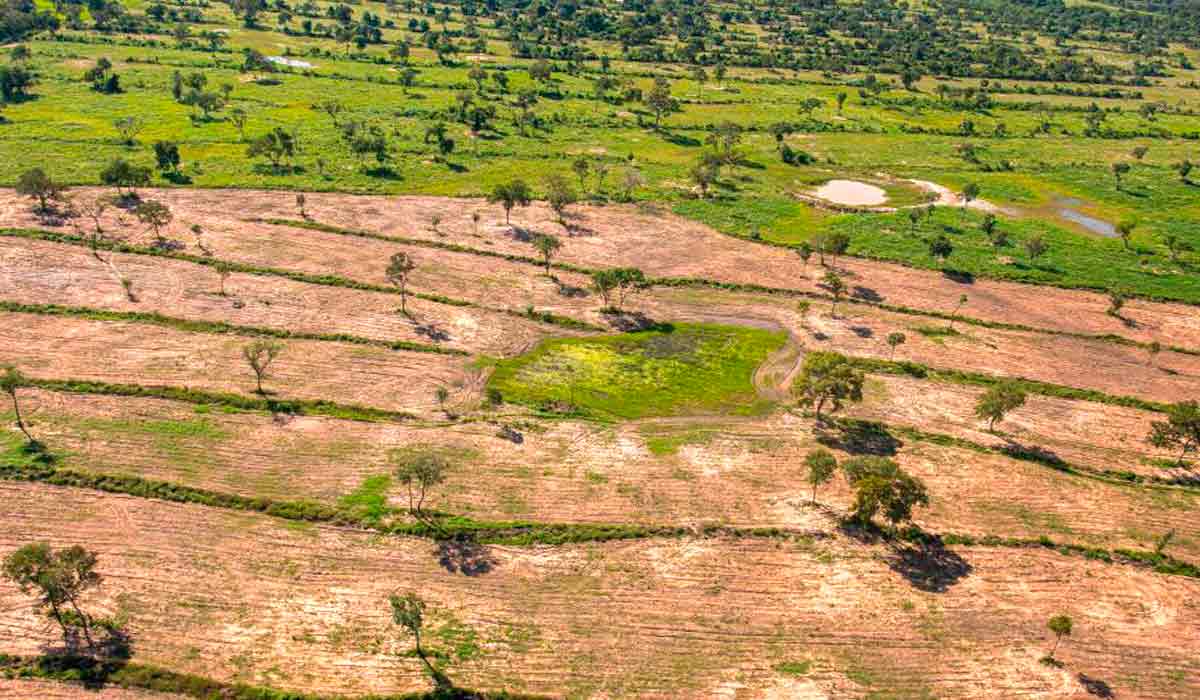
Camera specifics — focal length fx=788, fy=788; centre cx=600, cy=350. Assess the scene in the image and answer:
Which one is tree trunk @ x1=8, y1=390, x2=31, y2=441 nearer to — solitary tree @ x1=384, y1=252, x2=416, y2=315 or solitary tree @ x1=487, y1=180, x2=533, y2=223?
solitary tree @ x1=384, y1=252, x2=416, y2=315

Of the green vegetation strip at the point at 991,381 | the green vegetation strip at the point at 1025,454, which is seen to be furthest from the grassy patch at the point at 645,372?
the green vegetation strip at the point at 991,381

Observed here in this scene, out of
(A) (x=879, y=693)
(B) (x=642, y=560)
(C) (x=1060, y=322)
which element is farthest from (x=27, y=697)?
(C) (x=1060, y=322)

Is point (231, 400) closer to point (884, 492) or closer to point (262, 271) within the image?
point (262, 271)

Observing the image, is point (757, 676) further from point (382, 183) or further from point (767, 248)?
point (382, 183)

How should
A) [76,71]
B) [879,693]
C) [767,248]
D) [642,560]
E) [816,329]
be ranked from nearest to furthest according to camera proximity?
[879,693]
[642,560]
[816,329]
[767,248]
[76,71]

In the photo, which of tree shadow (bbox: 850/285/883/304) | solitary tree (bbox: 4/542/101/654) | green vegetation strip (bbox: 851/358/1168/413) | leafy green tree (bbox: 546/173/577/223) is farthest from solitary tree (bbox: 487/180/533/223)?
solitary tree (bbox: 4/542/101/654)

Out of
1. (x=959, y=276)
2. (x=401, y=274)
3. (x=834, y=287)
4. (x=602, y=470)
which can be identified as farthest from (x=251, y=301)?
(x=959, y=276)

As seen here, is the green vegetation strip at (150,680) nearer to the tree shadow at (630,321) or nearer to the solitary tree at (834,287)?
the tree shadow at (630,321)

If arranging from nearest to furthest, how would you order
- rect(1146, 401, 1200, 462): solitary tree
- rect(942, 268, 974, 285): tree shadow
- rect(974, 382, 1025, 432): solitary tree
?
rect(1146, 401, 1200, 462): solitary tree, rect(974, 382, 1025, 432): solitary tree, rect(942, 268, 974, 285): tree shadow
